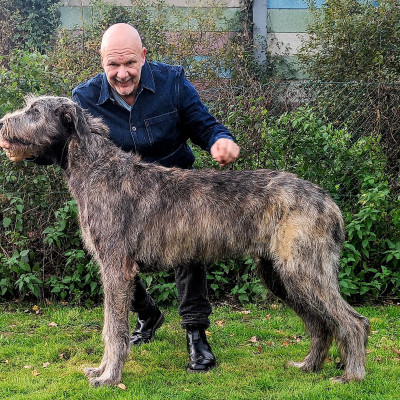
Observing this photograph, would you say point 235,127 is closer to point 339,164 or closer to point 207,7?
point 339,164

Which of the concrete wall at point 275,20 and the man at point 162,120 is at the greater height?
the concrete wall at point 275,20

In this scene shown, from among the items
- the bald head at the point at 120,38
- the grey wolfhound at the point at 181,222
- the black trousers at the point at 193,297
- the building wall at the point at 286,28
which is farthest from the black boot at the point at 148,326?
the building wall at the point at 286,28

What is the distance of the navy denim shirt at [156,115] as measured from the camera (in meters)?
4.73

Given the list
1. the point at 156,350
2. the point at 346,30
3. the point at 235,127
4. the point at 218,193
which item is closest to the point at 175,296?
the point at 156,350

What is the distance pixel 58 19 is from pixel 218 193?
9.67m

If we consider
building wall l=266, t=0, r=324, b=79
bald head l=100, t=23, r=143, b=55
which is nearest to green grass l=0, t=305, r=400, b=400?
bald head l=100, t=23, r=143, b=55

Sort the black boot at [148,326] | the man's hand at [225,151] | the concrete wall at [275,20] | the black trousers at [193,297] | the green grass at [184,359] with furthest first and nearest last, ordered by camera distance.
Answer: the concrete wall at [275,20] → the black boot at [148,326] → the black trousers at [193,297] → the man's hand at [225,151] → the green grass at [184,359]

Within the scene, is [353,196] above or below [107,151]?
below

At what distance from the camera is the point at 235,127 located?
6.51 m

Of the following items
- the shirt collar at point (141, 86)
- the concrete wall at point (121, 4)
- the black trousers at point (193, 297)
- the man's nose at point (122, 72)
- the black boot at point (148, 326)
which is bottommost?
the black boot at point (148, 326)

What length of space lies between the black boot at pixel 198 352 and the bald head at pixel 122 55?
2128mm

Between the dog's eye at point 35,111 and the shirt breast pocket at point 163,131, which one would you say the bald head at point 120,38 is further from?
the dog's eye at point 35,111

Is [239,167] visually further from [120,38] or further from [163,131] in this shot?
[120,38]

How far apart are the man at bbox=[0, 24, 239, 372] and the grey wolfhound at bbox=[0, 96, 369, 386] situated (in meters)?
0.45
